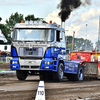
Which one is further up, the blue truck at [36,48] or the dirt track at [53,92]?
the blue truck at [36,48]

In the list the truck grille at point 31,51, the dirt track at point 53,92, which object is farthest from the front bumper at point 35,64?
the dirt track at point 53,92

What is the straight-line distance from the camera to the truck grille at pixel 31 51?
17.1 m

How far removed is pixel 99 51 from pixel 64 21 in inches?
141

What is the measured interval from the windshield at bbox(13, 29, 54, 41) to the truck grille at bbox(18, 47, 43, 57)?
1.67 ft

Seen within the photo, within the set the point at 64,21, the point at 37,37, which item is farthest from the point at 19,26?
the point at 64,21

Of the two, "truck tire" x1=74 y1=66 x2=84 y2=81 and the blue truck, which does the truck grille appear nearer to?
the blue truck

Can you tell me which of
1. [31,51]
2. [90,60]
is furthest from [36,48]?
[90,60]

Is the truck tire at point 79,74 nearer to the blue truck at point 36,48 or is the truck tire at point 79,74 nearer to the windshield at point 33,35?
the blue truck at point 36,48

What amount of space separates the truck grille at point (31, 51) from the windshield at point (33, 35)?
0.51 meters

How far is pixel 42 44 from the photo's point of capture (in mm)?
16984

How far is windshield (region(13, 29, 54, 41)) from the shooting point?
669 inches

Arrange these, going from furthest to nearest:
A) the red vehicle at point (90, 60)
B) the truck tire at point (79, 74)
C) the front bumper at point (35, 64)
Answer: the red vehicle at point (90, 60)
the truck tire at point (79, 74)
the front bumper at point (35, 64)

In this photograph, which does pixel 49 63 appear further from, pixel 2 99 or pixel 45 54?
pixel 2 99

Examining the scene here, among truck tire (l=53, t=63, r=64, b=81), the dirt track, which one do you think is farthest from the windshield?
the dirt track
